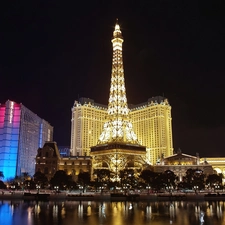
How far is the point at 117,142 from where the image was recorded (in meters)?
92.6

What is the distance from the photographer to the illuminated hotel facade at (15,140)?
10481 cm

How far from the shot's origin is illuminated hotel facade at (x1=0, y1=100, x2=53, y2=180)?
10481cm

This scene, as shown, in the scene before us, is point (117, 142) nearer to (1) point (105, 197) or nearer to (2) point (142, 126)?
(1) point (105, 197)

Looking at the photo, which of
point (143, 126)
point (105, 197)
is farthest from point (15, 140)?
point (105, 197)

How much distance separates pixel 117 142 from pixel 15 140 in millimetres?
41368

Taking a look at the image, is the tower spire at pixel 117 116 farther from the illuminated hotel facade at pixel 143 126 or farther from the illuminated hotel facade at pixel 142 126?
the illuminated hotel facade at pixel 143 126

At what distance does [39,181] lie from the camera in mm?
72688

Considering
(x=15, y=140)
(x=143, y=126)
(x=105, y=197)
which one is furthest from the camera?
(x=143, y=126)

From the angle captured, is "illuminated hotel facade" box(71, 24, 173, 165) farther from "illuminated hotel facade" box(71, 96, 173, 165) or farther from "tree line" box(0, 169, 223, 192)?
"tree line" box(0, 169, 223, 192)

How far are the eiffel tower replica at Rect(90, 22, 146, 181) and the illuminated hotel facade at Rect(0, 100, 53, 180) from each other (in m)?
30.0

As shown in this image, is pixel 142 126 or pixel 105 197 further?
pixel 142 126

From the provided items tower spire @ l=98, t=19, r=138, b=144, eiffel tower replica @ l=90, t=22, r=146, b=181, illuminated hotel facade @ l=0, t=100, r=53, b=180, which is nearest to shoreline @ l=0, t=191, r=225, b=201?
eiffel tower replica @ l=90, t=22, r=146, b=181

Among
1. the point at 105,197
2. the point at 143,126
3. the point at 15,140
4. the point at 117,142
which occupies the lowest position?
the point at 105,197

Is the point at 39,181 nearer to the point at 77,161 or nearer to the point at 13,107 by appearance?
the point at 77,161
